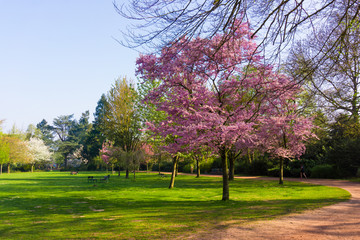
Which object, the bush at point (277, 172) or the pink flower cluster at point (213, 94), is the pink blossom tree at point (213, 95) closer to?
the pink flower cluster at point (213, 94)

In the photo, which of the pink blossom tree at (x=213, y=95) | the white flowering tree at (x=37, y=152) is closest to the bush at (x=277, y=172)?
the pink blossom tree at (x=213, y=95)

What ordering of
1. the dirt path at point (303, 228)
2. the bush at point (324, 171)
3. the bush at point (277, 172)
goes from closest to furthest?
the dirt path at point (303, 228) → the bush at point (324, 171) → the bush at point (277, 172)

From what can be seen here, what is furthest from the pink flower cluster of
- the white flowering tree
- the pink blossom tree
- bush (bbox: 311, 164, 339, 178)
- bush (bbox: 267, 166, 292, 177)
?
the white flowering tree

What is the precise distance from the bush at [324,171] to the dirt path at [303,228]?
15.9m

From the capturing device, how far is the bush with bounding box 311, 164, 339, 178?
74.1 ft

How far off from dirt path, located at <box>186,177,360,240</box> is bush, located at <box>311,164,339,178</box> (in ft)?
52.3

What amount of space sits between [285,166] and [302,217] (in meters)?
19.6

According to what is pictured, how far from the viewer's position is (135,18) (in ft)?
17.7

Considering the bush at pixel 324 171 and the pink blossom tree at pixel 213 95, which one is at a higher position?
the pink blossom tree at pixel 213 95

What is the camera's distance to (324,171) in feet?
75.6

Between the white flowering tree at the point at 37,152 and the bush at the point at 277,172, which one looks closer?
the bush at the point at 277,172

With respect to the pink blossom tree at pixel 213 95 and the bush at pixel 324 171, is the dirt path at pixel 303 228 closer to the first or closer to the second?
the pink blossom tree at pixel 213 95

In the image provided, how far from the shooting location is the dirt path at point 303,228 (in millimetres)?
6000

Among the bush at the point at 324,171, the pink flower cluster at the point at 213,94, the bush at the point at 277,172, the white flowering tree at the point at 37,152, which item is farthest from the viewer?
the white flowering tree at the point at 37,152
